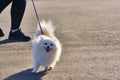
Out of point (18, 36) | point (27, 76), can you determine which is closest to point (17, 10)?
point (18, 36)

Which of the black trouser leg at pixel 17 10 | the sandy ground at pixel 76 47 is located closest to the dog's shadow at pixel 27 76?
the sandy ground at pixel 76 47

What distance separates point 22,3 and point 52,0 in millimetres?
8811

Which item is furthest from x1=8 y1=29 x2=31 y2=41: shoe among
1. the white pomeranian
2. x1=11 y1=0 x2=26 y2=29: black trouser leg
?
the white pomeranian

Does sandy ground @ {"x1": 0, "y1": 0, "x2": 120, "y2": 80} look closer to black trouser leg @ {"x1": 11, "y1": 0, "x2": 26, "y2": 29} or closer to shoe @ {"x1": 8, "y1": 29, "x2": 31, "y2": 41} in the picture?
shoe @ {"x1": 8, "y1": 29, "x2": 31, "y2": 41}

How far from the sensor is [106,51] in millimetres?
8695

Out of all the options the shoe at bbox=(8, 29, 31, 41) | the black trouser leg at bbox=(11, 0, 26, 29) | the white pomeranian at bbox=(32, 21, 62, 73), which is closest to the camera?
the white pomeranian at bbox=(32, 21, 62, 73)

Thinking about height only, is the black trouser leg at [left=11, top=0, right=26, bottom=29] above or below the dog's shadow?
Result: above

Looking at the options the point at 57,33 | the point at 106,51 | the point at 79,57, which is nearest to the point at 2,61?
the point at 79,57

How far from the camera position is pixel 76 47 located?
9023 millimetres

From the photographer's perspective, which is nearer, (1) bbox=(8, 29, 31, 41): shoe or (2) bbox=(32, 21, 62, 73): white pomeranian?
(2) bbox=(32, 21, 62, 73): white pomeranian

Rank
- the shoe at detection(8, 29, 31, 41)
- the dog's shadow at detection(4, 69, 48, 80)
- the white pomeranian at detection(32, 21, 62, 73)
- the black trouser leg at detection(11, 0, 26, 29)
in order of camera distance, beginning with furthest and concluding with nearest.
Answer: the shoe at detection(8, 29, 31, 41), the black trouser leg at detection(11, 0, 26, 29), the white pomeranian at detection(32, 21, 62, 73), the dog's shadow at detection(4, 69, 48, 80)

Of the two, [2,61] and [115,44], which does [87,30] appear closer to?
[115,44]

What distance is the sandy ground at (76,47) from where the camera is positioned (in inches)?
286

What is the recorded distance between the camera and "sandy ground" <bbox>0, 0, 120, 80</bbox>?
725 centimetres
